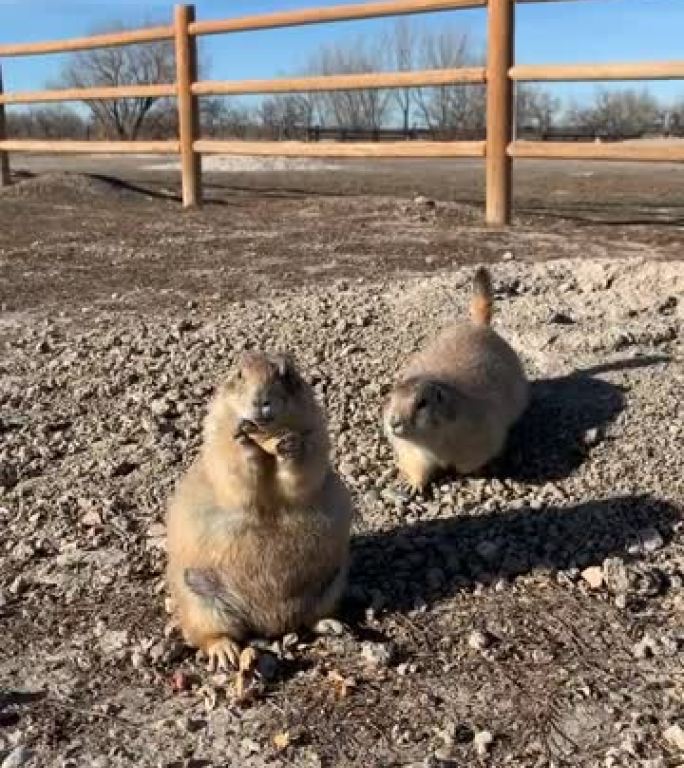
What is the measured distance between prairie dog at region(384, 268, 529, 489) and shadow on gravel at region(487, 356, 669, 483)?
0.30 ft

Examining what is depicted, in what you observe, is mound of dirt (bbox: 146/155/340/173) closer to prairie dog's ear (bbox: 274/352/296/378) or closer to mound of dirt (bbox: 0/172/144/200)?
mound of dirt (bbox: 0/172/144/200)

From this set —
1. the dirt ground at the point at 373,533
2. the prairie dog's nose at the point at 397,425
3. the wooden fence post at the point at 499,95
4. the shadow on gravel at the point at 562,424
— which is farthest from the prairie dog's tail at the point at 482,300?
the wooden fence post at the point at 499,95

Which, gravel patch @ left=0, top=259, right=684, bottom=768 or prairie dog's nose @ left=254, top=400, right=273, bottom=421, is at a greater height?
prairie dog's nose @ left=254, top=400, right=273, bottom=421

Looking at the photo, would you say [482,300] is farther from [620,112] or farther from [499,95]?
[620,112]

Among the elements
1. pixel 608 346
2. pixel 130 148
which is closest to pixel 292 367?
pixel 608 346

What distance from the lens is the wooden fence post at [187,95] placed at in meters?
12.2

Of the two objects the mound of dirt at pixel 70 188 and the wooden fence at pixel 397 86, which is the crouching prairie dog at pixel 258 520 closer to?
the wooden fence at pixel 397 86

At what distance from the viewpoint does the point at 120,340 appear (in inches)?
243

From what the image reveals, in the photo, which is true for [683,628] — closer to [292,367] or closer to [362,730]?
[362,730]

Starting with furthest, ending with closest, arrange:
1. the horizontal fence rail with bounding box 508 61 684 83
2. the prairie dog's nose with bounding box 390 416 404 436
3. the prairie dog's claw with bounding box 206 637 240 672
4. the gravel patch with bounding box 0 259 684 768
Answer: the horizontal fence rail with bounding box 508 61 684 83
the prairie dog's nose with bounding box 390 416 404 436
the prairie dog's claw with bounding box 206 637 240 672
the gravel patch with bounding box 0 259 684 768

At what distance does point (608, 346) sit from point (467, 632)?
2.37 meters

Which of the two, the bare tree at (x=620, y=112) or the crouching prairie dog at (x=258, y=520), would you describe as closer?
the crouching prairie dog at (x=258, y=520)

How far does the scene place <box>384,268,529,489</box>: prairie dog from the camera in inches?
172

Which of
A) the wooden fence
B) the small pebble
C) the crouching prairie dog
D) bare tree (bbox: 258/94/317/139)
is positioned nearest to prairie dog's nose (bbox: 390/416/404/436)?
the crouching prairie dog
